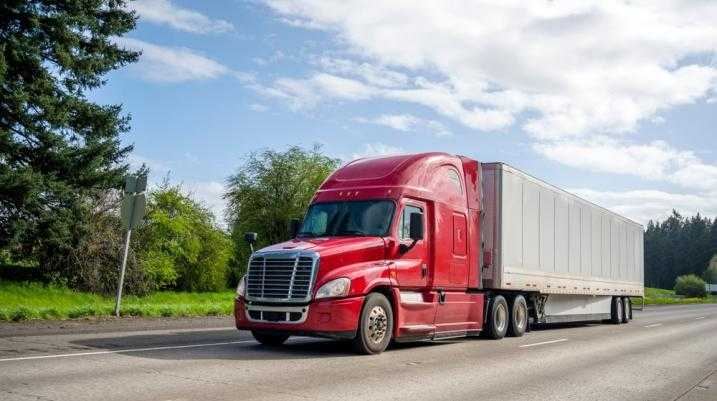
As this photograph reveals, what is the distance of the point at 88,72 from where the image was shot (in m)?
24.3

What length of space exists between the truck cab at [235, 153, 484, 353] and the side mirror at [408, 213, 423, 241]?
17 mm

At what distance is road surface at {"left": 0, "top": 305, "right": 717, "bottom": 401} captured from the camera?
741 centimetres

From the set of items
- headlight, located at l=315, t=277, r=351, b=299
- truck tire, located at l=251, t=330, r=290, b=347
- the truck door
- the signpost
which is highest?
the signpost

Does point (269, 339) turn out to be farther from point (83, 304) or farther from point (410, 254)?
point (83, 304)

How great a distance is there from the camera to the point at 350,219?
12.3 meters

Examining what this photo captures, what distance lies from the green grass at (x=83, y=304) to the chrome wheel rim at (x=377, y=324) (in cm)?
912

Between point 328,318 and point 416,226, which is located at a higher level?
point 416,226

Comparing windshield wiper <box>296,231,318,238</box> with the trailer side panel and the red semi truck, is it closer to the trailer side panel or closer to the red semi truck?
the red semi truck

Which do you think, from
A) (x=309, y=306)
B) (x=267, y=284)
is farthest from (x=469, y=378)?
(x=267, y=284)

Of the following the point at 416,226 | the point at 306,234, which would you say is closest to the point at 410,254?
the point at 416,226

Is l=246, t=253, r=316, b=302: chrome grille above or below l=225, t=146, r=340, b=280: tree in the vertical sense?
below

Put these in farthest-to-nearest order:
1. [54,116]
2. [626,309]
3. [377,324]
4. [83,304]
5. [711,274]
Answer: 1. [711,274]
2. [83,304]
3. [626,309]
4. [54,116]
5. [377,324]

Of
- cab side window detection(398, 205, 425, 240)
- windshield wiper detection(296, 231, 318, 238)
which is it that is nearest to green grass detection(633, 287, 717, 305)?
cab side window detection(398, 205, 425, 240)

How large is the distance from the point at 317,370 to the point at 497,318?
7.47m
